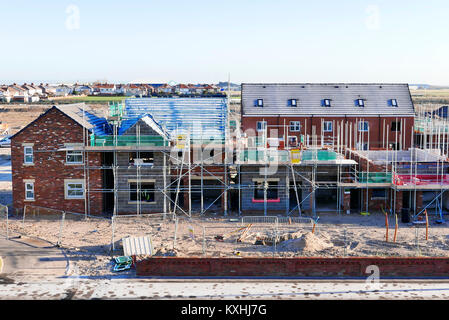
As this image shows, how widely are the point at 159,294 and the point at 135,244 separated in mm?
3916

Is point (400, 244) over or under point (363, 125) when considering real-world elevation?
under

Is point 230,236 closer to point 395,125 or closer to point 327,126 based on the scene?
point 327,126

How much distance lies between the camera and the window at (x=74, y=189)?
1155 inches

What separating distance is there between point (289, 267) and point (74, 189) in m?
14.1

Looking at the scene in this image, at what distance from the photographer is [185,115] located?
32.8 metres

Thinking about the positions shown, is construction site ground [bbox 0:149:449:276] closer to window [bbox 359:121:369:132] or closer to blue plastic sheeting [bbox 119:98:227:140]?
blue plastic sheeting [bbox 119:98:227:140]

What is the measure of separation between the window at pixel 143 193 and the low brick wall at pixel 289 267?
9.59 metres

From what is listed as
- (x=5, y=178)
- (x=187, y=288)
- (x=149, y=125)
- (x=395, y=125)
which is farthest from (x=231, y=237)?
(x=5, y=178)

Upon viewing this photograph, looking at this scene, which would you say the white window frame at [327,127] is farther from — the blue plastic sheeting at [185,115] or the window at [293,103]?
the blue plastic sheeting at [185,115]

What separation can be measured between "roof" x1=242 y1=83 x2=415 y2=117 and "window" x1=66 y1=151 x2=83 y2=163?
13358 millimetres

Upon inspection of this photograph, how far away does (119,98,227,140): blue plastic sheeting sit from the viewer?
31188 mm

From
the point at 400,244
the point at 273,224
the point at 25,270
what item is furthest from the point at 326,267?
the point at 25,270

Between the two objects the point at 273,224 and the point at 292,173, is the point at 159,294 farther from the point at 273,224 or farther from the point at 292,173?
the point at 292,173

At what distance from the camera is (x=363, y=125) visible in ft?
129
